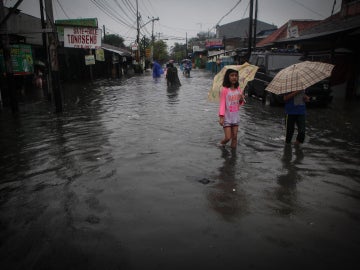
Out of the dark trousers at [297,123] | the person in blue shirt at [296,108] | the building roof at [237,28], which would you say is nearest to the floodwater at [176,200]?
the dark trousers at [297,123]

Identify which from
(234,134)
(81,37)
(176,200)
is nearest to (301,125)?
(234,134)

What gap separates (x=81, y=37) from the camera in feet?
34.8

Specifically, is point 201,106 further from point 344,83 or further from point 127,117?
point 344,83

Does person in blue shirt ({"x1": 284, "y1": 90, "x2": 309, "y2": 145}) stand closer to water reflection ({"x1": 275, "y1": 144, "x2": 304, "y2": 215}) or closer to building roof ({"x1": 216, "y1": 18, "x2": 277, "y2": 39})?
water reflection ({"x1": 275, "y1": 144, "x2": 304, "y2": 215})

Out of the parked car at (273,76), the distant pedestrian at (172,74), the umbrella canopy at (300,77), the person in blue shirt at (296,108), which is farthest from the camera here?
the distant pedestrian at (172,74)

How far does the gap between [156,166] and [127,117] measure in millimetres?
5133

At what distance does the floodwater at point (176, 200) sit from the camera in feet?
9.89

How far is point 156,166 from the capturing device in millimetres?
5508

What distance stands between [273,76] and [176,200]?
9640 millimetres

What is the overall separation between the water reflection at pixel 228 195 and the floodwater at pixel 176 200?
0.02 meters

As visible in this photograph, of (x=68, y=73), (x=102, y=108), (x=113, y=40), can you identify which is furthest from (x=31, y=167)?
(x=113, y=40)

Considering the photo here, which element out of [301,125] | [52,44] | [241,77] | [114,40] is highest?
[114,40]

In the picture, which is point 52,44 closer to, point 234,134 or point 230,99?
point 230,99

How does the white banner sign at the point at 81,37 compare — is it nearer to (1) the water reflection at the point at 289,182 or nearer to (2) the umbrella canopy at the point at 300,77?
(2) the umbrella canopy at the point at 300,77
